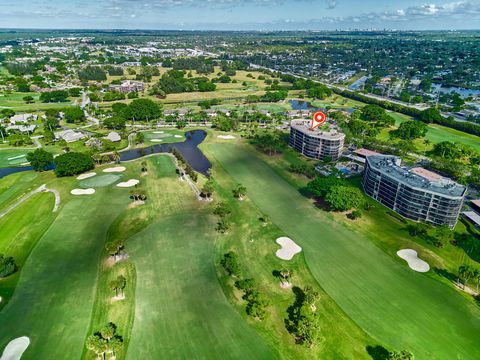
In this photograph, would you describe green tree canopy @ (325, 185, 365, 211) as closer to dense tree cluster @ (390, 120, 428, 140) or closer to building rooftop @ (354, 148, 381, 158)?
building rooftop @ (354, 148, 381, 158)

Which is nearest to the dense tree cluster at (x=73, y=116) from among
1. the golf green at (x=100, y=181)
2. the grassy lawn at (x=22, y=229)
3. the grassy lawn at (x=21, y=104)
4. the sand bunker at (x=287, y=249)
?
the grassy lawn at (x=21, y=104)

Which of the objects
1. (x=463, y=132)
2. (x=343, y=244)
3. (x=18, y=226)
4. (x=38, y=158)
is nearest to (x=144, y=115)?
(x=38, y=158)

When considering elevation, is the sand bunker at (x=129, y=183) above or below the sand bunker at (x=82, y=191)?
below

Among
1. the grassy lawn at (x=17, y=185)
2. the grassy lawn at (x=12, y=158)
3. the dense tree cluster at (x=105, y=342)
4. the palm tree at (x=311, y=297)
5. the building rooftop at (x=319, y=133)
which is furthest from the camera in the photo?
the grassy lawn at (x=12, y=158)

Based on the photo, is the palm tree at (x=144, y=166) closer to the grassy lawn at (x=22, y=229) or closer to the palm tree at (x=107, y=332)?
the grassy lawn at (x=22, y=229)

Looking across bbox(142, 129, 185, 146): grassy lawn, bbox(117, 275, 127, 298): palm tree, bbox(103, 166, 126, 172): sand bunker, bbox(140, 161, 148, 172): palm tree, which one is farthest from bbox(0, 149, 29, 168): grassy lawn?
bbox(117, 275, 127, 298): palm tree

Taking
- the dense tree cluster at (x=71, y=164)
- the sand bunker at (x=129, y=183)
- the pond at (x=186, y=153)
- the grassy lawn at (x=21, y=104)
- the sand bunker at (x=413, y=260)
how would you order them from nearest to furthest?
the sand bunker at (x=413, y=260) < the sand bunker at (x=129, y=183) < the dense tree cluster at (x=71, y=164) < the pond at (x=186, y=153) < the grassy lawn at (x=21, y=104)

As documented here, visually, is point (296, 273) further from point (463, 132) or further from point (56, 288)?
point (463, 132)
